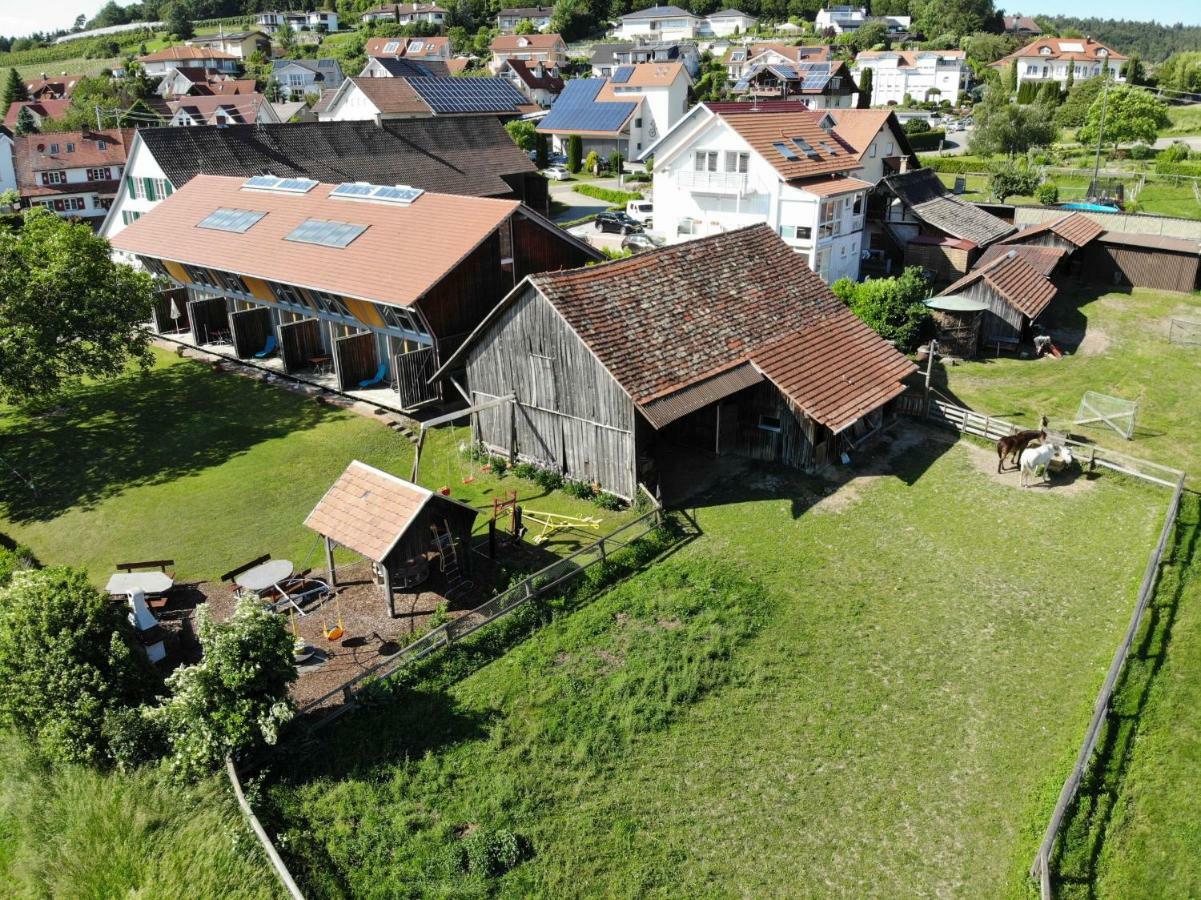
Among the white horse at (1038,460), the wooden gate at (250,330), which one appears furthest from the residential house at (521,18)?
the white horse at (1038,460)

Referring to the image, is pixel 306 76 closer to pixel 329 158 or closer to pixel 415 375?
pixel 329 158

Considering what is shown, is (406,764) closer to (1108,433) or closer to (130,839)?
(130,839)

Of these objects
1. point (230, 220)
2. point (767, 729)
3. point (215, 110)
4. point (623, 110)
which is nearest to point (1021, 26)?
point (623, 110)

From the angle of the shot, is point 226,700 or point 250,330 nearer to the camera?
point 226,700

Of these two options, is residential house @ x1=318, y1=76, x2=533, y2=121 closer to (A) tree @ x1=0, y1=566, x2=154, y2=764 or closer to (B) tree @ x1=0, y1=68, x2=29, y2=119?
(A) tree @ x1=0, y1=566, x2=154, y2=764

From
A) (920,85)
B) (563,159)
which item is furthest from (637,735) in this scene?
(920,85)

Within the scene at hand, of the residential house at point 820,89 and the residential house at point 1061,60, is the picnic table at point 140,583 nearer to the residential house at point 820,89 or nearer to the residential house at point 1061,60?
the residential house at point 820,89

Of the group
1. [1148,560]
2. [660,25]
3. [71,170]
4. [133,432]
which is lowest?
[133,432]
